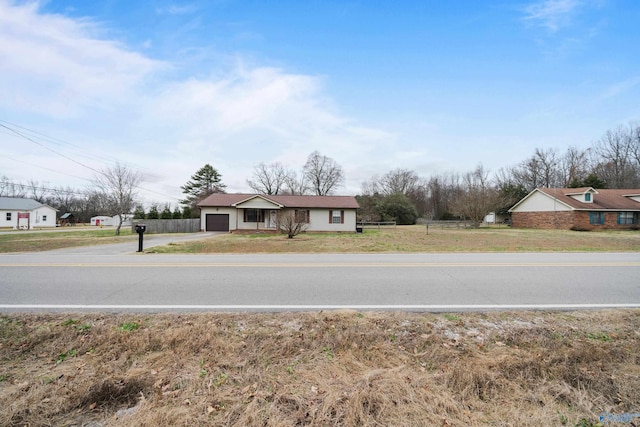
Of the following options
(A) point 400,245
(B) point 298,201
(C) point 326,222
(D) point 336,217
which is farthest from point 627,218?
(B) point 298,201

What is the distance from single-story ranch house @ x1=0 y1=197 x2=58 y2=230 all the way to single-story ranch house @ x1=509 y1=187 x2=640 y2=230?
6618 centimetres

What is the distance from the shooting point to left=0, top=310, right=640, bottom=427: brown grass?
232 centimetres

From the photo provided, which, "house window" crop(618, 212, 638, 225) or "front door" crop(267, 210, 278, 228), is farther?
"house window" crop(618, 212, 638, 225)

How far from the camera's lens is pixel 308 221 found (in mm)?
28203

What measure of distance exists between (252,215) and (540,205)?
3289cm

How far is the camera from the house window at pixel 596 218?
31297 millimetres

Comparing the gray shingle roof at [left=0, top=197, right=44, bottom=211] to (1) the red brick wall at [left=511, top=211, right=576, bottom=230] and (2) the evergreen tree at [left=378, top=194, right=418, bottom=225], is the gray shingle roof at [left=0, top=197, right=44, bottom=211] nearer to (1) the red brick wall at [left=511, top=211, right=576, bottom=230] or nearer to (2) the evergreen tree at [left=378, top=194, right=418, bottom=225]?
(2) the evergreen tree at [left=378, top=194, right=418, bottom=225]

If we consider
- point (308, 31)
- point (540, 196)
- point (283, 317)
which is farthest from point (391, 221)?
point (283, 317)

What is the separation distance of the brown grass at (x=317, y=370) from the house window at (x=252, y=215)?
947 inches

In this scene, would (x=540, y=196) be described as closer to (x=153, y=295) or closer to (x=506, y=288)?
(x=506, y=288)

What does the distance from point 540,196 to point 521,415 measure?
135ft

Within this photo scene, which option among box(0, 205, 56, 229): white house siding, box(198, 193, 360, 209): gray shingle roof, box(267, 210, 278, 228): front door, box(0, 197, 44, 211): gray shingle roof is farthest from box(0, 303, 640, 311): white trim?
box(0, 197, 44, 211): gray shingle roof

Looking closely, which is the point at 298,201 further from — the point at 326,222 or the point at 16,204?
the point at 16,204

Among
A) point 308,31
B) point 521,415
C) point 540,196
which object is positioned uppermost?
point 308,31
